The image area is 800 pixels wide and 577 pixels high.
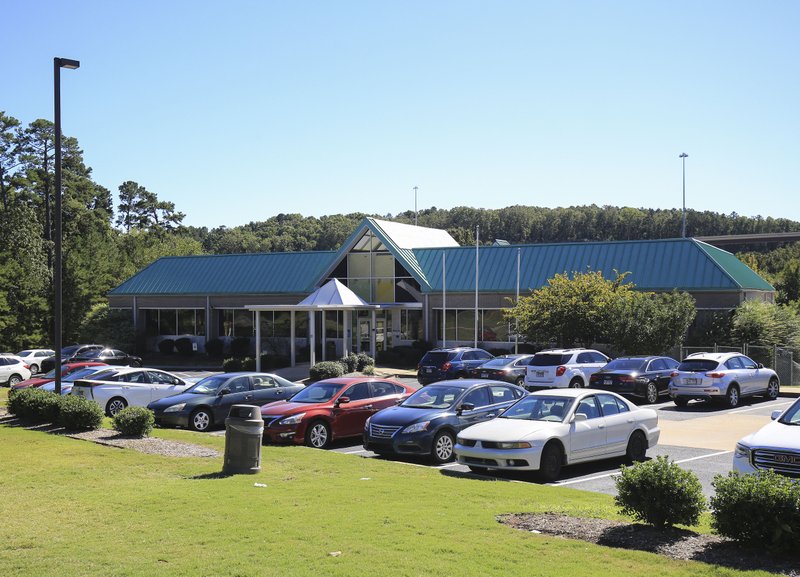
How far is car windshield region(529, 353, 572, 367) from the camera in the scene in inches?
1024

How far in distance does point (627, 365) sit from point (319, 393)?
11319 millimetres

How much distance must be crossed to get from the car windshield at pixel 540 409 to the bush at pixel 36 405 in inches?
412

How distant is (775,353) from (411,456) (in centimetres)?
2156

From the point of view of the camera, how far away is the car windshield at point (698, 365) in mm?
23594

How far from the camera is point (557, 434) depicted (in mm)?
12992

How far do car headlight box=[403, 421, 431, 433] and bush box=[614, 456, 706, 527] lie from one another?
6.59m

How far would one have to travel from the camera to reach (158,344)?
4956 centimetres

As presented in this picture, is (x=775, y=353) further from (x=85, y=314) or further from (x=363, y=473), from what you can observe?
(x=85, y=314)

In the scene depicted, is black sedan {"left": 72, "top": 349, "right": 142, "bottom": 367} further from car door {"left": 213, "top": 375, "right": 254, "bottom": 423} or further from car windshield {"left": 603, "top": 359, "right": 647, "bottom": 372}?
car windshield {"left": 603, "top": 359, "right": 647, "bottom": 372}

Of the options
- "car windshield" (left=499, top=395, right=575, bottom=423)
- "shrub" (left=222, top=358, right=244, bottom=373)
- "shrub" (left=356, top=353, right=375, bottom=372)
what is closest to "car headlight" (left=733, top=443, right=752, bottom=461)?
"car windshield" (left=499, top=395, right=575, bottom=423)

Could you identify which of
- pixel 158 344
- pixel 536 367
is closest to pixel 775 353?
pixel 536 367

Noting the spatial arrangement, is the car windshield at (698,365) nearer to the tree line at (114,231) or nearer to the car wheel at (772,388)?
the car wheel at (772,388)

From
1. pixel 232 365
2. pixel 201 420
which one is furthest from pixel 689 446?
pixel 232 365

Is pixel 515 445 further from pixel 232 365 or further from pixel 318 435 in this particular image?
pixel 232 365
